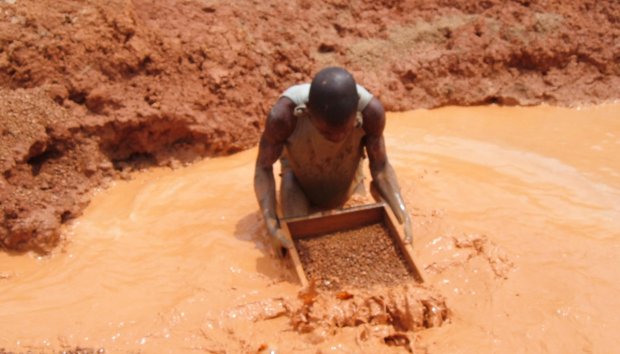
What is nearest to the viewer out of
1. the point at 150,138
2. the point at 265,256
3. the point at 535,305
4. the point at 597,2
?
the point at 535,305

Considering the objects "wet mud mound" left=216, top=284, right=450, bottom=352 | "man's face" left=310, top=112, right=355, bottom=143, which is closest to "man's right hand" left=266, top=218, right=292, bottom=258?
"wet mud mound" left=216, top=284, right=450, bottom=352

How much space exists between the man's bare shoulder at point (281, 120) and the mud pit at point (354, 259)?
0.61 m

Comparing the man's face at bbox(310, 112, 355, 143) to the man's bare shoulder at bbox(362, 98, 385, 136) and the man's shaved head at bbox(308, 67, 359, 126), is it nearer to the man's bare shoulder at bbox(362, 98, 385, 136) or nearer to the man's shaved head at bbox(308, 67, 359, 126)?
the man's shaved head at bbox(308, 67, 359, 126)

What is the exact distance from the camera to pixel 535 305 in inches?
120

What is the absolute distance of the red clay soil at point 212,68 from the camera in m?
4.39

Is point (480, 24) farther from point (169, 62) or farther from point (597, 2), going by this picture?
point (169, 62)

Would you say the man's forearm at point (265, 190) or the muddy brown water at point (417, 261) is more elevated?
the man's forearm at point (265, 190)

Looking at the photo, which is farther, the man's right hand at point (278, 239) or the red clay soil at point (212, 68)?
the red clay soil at point (212, 68)

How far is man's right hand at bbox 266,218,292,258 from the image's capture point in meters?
3.15

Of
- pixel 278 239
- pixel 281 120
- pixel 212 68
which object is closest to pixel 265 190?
pixel 278 239

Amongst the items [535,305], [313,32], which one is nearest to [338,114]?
[535,305]

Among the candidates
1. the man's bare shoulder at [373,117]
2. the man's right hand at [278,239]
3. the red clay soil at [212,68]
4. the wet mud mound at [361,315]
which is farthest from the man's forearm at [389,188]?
the red clay soil at [212,68]

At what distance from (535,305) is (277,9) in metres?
4.11

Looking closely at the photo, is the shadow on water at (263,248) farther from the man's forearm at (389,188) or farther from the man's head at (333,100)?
the man's head at (333,100)
